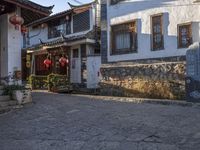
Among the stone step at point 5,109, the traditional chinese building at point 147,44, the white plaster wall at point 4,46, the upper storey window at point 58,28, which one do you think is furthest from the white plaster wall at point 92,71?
the stone step at point 5,109

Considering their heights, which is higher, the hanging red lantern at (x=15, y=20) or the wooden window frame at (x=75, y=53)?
the hanging red lantern at (x=15, y=20)

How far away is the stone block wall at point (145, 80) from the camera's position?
1636cm

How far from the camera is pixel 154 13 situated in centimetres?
1809

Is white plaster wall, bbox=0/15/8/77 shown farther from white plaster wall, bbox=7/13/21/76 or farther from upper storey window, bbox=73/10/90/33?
upper storey window, bbox=73/10/90/33

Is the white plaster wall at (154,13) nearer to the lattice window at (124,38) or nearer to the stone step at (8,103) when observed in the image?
the lattice window at (124,38)

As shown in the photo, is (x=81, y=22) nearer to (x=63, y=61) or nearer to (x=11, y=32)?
(x=63, y=61)

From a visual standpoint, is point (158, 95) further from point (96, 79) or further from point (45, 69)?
point (45, 69)

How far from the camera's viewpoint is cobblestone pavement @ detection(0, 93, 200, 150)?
7.92m

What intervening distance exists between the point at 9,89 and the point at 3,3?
3.24 m

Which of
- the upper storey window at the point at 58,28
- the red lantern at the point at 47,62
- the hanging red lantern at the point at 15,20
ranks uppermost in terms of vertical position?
the upper storey window at the point at 58,28

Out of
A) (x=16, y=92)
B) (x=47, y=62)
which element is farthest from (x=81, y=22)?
(x=16, y=92)

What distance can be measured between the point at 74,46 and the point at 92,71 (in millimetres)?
2702

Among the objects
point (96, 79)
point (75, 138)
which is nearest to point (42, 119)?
point (75, 138)

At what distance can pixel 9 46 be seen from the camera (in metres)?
13.7
